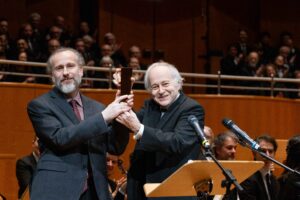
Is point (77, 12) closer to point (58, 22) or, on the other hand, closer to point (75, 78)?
point (58, 22)

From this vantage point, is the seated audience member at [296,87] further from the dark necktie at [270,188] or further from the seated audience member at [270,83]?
the dark necktie at [270,188]

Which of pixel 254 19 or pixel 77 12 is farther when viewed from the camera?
pixel 254 19

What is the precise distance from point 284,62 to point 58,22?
11.6 feet

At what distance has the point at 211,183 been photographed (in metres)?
3.90

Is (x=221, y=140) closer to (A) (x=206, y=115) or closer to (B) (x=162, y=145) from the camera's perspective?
(B) (x=162, y=145)

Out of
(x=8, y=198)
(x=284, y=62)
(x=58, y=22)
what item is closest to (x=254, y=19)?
(x=284, y=62)

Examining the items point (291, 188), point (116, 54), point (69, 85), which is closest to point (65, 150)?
point (69, 85)

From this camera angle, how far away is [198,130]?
150 inches

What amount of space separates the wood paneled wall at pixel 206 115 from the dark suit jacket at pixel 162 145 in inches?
168

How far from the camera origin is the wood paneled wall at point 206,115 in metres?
8.73

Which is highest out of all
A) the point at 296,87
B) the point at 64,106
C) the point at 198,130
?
the point at 64,106

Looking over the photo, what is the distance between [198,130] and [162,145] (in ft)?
0.96

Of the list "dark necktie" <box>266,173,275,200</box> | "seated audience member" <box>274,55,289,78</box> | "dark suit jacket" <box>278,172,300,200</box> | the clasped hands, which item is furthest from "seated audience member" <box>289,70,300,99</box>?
the clasped hands

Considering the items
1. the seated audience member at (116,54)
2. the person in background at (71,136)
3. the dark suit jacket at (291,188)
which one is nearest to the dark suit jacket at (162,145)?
the person in background at (71,136)
